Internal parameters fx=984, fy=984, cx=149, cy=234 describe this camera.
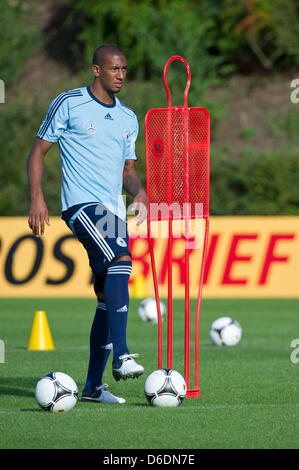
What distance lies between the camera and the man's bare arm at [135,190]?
23.4 ft

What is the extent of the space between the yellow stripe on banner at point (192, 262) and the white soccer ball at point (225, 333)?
7179 millimetres

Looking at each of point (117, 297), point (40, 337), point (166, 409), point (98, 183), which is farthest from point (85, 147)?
point (40, 337)

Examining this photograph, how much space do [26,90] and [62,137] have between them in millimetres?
28068

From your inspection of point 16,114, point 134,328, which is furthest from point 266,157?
point 134,328

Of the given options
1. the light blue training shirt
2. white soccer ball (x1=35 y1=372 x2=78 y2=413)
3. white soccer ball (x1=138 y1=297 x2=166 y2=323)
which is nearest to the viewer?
white soccer ball (x1=35 y1=372 x2=78 y2=413)

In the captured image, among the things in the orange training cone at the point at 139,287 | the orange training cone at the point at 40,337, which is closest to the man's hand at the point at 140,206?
the orange training cone at the point at 40,337

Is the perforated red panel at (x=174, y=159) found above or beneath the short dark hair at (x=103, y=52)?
beneath

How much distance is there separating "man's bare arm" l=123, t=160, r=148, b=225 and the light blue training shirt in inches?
8.4

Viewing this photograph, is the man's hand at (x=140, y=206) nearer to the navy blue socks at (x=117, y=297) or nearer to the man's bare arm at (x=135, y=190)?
the man's bare arm at (x=135, y=190)

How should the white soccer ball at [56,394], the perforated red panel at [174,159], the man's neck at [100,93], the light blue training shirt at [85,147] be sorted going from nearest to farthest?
the white soccer ball at [56,394], the light blue training shirt at [85,147], the man's neck at [100,93], the perforated red panel at [174,159]

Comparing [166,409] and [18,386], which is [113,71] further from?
[18,386]

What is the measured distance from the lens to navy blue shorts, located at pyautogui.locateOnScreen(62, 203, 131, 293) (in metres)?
6.73

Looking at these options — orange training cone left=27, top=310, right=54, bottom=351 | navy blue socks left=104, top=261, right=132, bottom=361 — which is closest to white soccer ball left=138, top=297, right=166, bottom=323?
orange training cone left=27, top=310, right=54, bottom=351

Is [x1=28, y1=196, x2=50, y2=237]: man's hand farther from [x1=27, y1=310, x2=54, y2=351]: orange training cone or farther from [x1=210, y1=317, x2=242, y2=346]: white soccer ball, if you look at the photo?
[x1=210, y1=317, x2=242, y2=346]: white soccer ball
